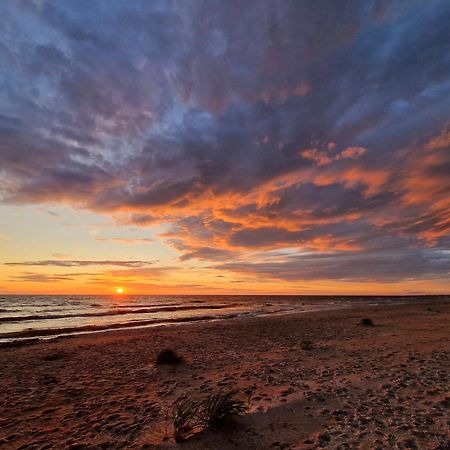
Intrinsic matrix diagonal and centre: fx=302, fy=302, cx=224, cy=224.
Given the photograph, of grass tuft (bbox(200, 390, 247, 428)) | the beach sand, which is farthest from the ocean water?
grass tuft (bbox(200, 390, 247, 428))

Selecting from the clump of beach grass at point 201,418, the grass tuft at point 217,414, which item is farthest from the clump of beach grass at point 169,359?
the grass tuft at point 217,414

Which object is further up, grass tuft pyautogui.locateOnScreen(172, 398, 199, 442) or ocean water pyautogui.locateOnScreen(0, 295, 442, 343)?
ocean water pyautogui.locateOnScreen(0, 295, 442, 343)

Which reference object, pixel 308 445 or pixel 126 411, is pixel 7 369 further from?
pixel 308 445

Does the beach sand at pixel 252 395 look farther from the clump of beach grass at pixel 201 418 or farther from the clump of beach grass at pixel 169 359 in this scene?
the clump of beach grass at pixel 169 359

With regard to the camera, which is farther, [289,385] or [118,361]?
[118,361]

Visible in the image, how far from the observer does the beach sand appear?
578 centimetres

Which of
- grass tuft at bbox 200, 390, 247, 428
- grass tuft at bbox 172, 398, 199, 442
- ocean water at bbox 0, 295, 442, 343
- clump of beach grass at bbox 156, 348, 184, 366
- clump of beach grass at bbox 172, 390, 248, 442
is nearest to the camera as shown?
grass tuft at bbox 172, 398, 199, 442

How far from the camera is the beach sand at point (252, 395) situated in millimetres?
5781

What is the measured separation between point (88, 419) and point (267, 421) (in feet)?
14.3

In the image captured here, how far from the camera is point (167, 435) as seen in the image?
6.01 metres

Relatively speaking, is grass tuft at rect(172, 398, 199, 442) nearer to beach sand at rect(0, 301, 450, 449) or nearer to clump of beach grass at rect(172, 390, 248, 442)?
clump of beach grass at rect(172, 390, 248, 442)

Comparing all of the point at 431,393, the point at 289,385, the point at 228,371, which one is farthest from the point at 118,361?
the point at 431,393

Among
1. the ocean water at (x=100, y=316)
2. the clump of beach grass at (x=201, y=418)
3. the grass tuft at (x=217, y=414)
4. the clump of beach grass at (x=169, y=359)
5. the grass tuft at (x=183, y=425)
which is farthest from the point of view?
the ocean water at (x=100, y=316)

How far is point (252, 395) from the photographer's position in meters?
8.14
